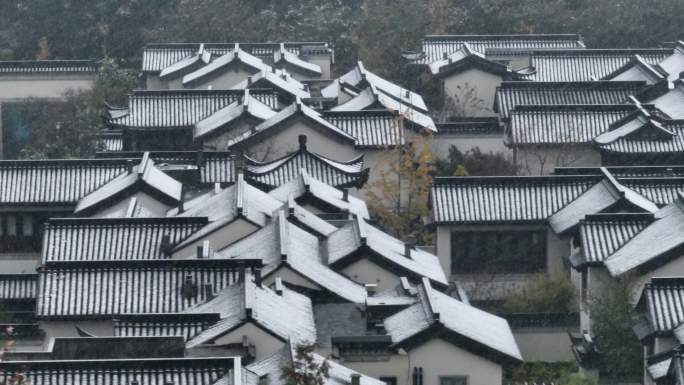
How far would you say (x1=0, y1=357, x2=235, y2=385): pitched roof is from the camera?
21516 mm

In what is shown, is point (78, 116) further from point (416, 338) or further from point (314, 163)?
point (416, 338)

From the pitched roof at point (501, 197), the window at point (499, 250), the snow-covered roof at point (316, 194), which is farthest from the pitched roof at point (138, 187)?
the window at point (499, 250)

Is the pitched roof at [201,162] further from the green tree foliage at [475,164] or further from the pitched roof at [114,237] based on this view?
the pitched roof at [114,237]

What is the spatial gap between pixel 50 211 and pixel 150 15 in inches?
1272

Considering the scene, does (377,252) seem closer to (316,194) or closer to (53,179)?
(316,194)

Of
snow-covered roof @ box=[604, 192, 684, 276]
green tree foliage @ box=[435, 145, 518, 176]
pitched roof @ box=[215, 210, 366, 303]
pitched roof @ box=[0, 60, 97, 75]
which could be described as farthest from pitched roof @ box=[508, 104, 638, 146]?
pitched roof @ box=[0, 60, 97, 75]

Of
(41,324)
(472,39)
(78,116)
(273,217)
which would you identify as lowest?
(41,324)

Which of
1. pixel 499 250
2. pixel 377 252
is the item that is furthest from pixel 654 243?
pixel 499 250

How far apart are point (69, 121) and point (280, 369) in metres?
31.3

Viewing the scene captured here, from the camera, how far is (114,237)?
3253 centimetres

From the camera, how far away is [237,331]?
25.0 m

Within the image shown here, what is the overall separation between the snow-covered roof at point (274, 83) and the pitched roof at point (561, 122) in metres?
7.44

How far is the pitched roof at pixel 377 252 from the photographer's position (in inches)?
1200

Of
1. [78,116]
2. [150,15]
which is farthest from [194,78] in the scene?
[150,15]
